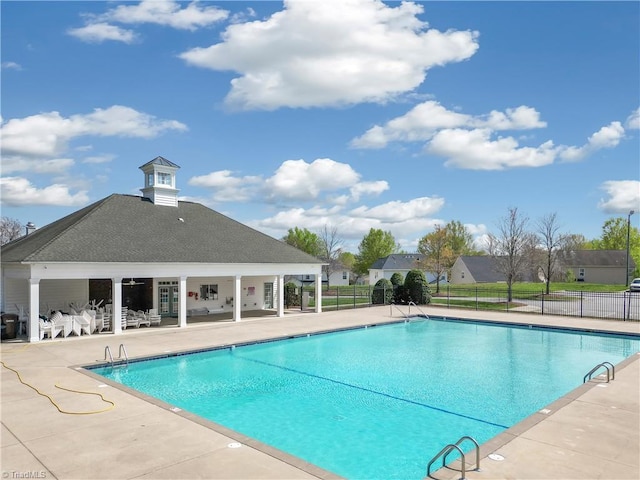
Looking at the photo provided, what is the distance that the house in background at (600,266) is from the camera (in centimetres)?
6631

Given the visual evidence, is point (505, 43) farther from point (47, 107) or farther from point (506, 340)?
point (47, 107)

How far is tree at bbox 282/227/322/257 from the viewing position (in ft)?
238

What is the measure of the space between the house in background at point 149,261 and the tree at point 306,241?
137 feet

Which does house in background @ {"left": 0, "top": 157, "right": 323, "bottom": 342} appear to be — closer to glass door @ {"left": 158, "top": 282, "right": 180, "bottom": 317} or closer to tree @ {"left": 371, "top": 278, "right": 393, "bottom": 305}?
glass door @ {"left": 158, "top": 282, "right": 180, "bottom": 317}

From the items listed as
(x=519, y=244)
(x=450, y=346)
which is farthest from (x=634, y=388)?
(x=519, y=244)

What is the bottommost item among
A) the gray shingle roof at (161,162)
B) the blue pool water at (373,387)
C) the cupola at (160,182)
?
the blue pool water at (373,387)

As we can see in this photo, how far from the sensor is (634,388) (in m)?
11.6

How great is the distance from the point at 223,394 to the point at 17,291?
1488cm

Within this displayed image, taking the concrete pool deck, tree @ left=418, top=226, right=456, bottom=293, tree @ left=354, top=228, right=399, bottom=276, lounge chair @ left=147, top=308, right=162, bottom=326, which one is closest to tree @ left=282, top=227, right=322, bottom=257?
tree @ left=354, top=228, right=399, bottom=276

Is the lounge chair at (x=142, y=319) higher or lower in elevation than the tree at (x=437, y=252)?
lower

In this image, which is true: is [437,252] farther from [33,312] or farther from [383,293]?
[33,312]

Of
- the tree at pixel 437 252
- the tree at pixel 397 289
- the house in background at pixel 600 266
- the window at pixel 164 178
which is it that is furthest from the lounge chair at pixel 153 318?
the house in background at pixel 600 266

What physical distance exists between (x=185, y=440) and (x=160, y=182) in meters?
21.1

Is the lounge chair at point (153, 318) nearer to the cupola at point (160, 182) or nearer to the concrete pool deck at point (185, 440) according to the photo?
the cupola at point (160, 182)
